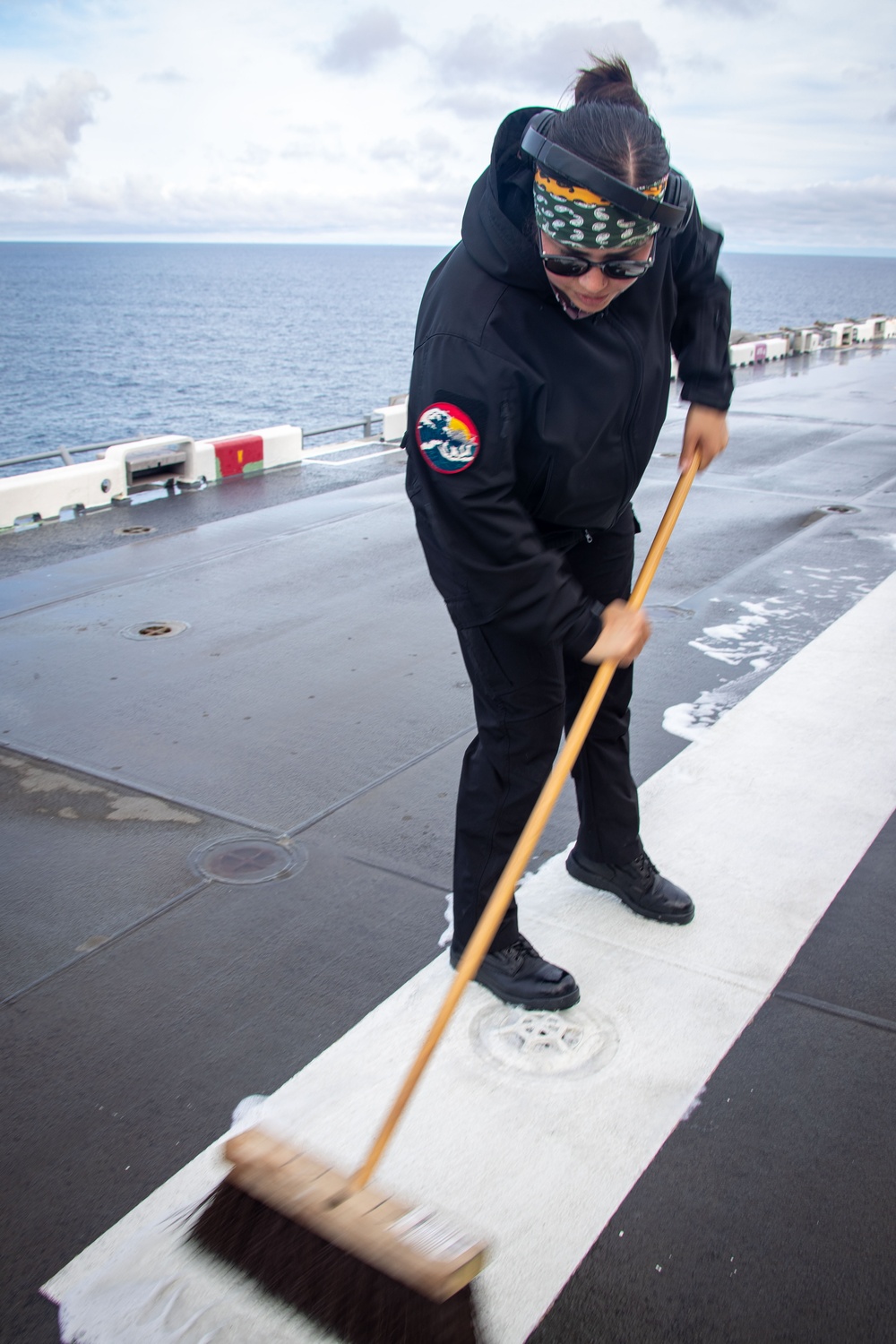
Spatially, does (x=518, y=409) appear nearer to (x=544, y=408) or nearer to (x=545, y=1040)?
(x=544, y=408)

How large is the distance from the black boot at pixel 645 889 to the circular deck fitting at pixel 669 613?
2.84 metres

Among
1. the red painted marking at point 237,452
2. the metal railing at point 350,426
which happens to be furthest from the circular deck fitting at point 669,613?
the metal railing at point 350,426

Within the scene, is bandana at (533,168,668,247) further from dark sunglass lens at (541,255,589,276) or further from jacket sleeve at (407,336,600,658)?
jacket sleeve at (407,336,600,658)

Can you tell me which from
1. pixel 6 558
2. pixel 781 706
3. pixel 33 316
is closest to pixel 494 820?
pixel 781 706

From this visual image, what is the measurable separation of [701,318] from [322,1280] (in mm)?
2239

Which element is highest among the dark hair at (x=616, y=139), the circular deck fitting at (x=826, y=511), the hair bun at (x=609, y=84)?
the hair bun at (x=609, y=84)

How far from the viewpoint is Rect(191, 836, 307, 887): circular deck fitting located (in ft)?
11.0

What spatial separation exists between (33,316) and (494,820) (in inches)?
4107

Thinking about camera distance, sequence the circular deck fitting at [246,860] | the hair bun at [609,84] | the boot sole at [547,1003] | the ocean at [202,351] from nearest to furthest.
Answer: the hair bun at [609,84] < the boot sole at [547,1003] < the circular deck fitting at [246,860] < the ocean at [202,351]

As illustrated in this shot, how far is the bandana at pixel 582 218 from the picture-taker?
6.72 ft

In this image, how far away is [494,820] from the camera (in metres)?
2.68

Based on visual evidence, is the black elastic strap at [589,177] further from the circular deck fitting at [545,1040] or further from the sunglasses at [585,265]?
the circular deck fitting at [545,1040]

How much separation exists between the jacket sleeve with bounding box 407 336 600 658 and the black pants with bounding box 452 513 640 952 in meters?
0.11

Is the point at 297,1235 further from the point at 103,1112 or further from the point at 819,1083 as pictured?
the point at 819,1083
